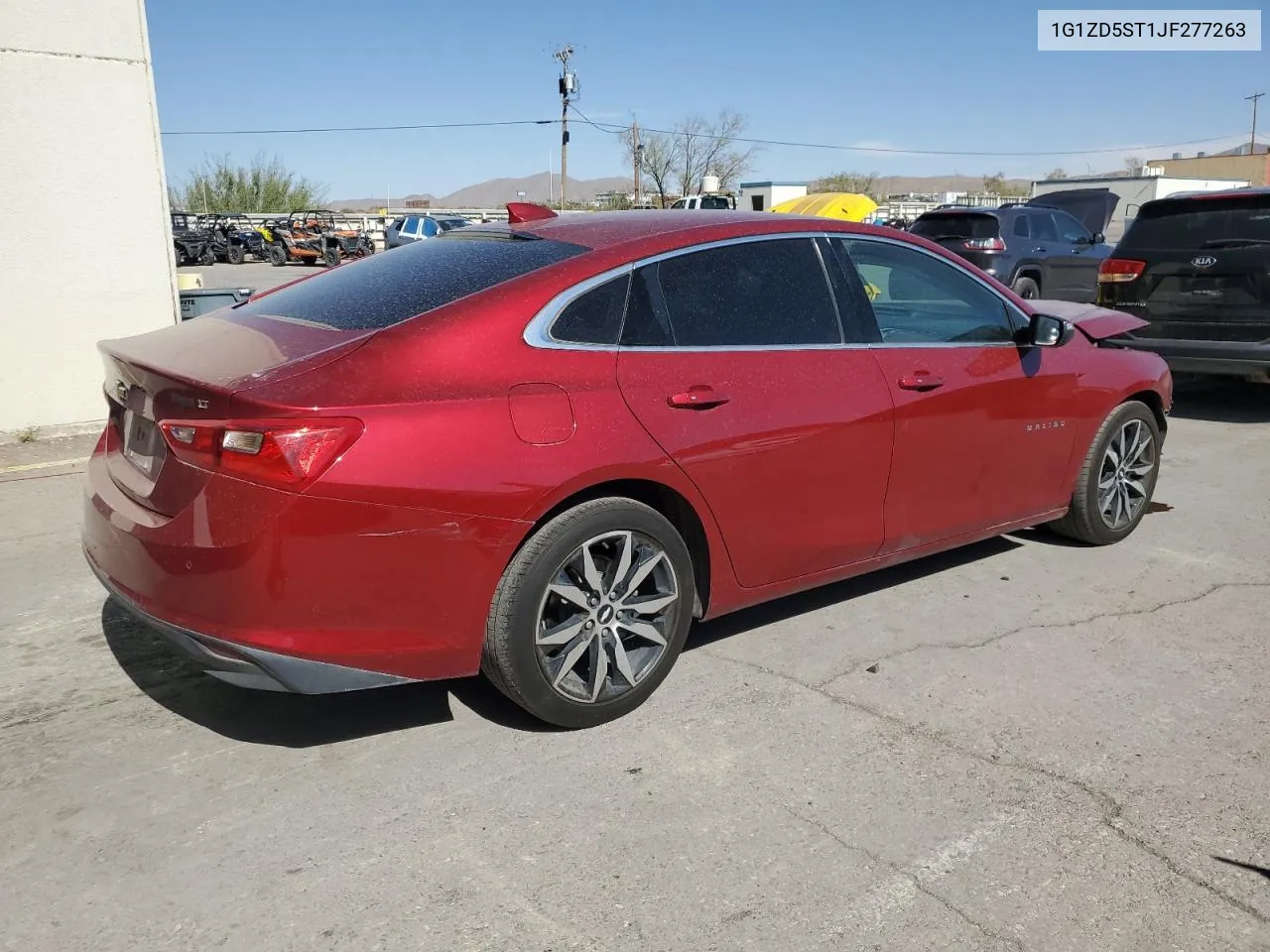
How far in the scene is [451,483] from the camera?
2920mm

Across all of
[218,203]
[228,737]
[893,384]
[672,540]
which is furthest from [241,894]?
[218,203]

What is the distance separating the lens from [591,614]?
3.30 meters

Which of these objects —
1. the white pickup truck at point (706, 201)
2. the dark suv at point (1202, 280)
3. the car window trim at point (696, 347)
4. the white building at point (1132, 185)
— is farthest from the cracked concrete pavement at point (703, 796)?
the white building at point (1132, 185)

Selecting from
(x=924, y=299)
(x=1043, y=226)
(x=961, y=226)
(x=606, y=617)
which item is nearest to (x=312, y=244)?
(x=961, y=226)

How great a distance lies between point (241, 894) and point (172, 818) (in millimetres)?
445

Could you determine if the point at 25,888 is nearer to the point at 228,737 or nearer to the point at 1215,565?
the point at 228,737

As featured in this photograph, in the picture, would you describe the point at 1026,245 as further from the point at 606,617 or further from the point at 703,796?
the point at 703,796

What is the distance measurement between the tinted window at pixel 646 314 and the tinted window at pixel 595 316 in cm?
3

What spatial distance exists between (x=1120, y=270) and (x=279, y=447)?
8328 millimetres

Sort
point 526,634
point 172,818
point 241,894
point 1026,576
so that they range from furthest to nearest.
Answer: point 1026,576 < point 526,634 < point 172,818 < point 241,894

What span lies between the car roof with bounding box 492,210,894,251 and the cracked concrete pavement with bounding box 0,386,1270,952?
158 centimetres

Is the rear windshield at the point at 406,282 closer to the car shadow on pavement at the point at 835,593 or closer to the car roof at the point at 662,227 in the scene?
the car roof at the point at 662,227

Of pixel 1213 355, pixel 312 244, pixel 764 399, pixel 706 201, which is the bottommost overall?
pixel 1213 355

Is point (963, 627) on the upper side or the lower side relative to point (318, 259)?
lower
